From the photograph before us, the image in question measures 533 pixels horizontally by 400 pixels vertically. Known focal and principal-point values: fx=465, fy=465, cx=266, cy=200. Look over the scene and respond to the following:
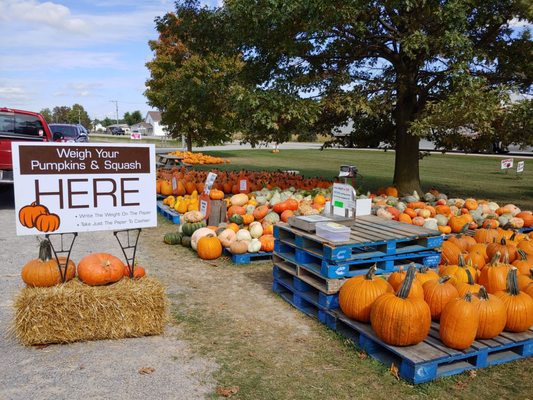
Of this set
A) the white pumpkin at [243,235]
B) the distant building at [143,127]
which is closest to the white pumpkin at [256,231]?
the white pumpkin at [243,235]

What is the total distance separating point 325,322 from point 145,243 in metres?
4.51

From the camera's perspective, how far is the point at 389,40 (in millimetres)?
11602

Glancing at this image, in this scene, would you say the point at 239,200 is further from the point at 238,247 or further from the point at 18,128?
the point at 18,128

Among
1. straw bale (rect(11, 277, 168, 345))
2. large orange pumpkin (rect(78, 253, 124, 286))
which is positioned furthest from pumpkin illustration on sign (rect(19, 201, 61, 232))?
straw bale (rect(11, 277, 168, 345))

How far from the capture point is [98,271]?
436 cm

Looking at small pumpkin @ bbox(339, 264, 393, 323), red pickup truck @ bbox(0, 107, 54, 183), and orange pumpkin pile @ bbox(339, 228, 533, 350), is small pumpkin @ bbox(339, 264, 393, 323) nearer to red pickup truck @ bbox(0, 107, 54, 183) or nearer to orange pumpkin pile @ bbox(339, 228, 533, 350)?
orange pumpkin pile @ bbox(339, 228, 533, 350)

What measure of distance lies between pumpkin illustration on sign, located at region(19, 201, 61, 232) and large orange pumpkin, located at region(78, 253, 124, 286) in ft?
1.48

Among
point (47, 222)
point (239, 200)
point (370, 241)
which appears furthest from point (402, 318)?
point (239, 200)

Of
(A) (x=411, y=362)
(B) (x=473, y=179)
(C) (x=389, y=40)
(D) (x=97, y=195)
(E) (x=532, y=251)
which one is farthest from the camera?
(B) (x=473, y=179)

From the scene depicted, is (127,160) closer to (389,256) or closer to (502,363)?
(389,256)

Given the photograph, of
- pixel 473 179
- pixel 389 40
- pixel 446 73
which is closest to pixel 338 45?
pixel 389 40

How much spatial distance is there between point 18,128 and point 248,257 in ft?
25.6

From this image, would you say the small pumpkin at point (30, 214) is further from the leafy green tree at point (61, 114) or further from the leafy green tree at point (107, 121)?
the leafy green tree at point (107, 121)

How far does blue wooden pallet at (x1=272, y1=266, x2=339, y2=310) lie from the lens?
187 inches
